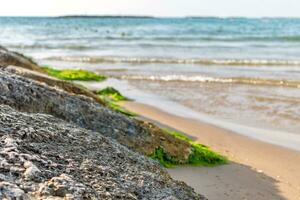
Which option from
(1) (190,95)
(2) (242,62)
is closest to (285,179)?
(1) (190,95)

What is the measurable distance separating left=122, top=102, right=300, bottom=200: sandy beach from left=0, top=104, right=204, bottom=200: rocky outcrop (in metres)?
2.06

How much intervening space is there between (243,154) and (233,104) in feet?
20.1

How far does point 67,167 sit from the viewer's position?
408 centimetres

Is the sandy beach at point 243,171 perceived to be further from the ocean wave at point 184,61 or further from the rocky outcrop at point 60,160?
the ocean wave at point 184,61

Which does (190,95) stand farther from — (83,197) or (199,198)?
(83,197)

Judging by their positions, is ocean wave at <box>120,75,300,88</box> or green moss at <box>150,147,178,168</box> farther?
ocean wave at <box>120,75,300,88</box>

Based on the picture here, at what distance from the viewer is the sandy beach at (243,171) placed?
23.2 ft

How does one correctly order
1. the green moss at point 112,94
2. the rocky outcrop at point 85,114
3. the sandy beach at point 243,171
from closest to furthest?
the rocky outcrop at point 85,114, the sandy beach at point 243,171, the green moss at point 112,94

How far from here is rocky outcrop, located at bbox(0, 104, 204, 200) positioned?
Result: 3.58 meters

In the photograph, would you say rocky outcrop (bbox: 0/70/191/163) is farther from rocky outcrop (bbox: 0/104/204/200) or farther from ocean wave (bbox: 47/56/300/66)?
ocean wave (bbox: 47/56/300/66)

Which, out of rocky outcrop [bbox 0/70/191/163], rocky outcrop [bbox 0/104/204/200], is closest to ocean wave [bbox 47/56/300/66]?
rocky outcrop [bbox 0/70/191/163]

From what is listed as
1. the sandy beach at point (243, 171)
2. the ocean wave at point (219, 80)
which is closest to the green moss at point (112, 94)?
the sandy beach at point (243, 171)

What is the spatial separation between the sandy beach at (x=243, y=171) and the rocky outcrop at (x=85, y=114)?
508mm

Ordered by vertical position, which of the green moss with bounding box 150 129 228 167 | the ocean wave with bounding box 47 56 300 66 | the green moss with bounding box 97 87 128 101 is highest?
the green moss with bounding box 150 129 228 167
